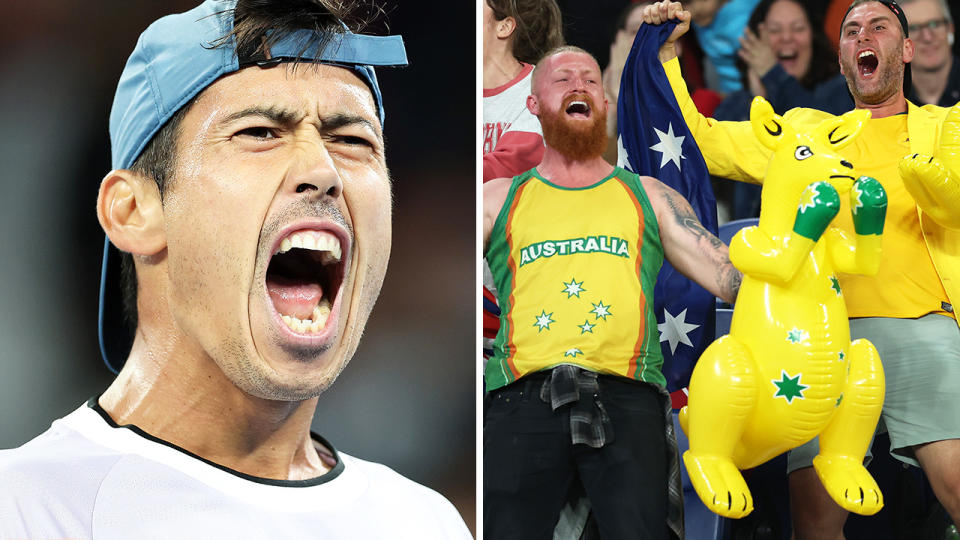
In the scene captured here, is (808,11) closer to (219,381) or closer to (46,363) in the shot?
(219,381)

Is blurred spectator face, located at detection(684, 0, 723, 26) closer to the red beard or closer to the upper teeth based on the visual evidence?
the red beard

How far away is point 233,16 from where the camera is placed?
6.18ft

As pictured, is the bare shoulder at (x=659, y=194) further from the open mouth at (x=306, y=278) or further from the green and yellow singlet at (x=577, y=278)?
the open mouth at (x=306, y=278)

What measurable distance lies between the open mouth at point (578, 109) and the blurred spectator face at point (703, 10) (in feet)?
1.34

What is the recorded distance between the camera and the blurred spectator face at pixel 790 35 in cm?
244

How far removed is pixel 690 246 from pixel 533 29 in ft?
2.40

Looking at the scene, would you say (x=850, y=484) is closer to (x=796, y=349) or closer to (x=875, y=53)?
(x=796, y=349)

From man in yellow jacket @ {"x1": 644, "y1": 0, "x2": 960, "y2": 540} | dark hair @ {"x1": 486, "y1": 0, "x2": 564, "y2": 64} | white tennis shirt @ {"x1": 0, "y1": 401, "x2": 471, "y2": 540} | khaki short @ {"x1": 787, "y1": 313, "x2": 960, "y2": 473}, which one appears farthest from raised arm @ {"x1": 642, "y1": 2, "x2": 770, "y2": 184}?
white tennis shirt @ {"x1": 0, "y1": 401, "x2": 471, "y2": 540}

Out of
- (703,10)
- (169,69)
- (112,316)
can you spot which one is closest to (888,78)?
(703,10)

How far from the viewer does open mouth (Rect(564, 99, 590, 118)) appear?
2.36 m

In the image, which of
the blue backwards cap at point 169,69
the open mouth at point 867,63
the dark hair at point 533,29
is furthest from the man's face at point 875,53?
the blue backwards cap at point 169,69

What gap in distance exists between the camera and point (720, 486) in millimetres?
1999

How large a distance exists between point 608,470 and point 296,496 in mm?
725

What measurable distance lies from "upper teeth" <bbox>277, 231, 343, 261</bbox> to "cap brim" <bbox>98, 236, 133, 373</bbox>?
372 millimetres
